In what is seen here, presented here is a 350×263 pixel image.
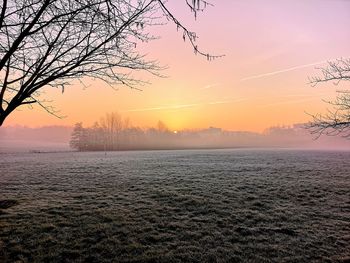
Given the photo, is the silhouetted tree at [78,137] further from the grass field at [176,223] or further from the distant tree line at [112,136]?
the grass field at [176,223]

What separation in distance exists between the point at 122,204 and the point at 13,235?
13.1 feet

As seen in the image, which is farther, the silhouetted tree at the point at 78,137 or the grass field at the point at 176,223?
the silhouetted tree at the point at 78,137

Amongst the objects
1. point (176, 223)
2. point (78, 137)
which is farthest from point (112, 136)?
point (176, 223)

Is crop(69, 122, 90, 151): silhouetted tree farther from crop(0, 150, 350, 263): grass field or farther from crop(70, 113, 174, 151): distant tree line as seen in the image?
crop(0, 150, 350, 263): grass field

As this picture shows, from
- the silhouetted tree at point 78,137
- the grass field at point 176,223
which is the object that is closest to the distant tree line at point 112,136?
the silhouetted tree at point 78,137

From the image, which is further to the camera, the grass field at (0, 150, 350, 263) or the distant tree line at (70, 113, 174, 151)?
the distant tree line at (70, 113, 174, 151)

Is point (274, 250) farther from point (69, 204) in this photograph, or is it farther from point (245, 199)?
point (69, 204)

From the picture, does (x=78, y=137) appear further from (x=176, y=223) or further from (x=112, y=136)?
(x=176, y=223)

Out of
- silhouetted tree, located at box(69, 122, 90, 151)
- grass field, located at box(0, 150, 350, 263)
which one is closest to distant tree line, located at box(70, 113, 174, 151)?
silhouetted tree, located at box(69, 122, 90, 151)

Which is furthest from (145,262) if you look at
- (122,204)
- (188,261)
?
(122,204)

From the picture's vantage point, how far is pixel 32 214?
28.5 feet

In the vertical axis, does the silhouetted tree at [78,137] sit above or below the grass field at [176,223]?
above

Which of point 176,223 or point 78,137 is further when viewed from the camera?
point 78,137

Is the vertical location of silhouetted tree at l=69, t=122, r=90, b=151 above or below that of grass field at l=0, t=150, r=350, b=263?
above
